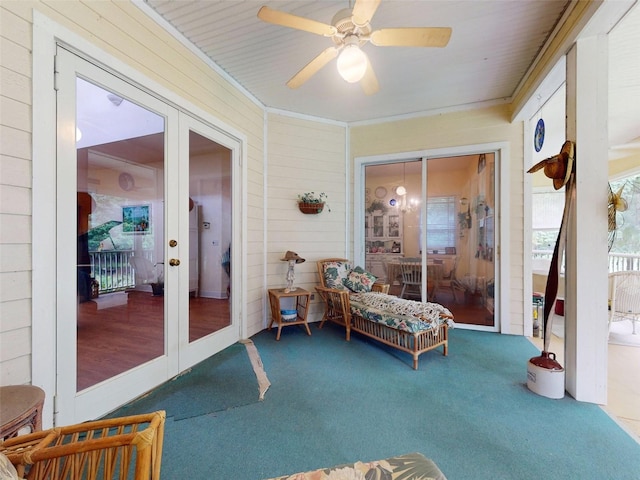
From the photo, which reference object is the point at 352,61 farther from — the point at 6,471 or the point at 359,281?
the point at 359,281

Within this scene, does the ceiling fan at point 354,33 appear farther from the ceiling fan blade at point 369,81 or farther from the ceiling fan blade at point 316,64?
the ceiling fan blade at point 369,81

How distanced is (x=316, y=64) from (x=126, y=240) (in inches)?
77.1

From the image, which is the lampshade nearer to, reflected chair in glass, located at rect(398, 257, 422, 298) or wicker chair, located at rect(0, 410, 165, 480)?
wicker chair, located at rect(0, 410, 165, 480)

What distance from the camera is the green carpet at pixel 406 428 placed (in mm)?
1479

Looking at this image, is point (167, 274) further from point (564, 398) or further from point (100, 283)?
point (564, 398)

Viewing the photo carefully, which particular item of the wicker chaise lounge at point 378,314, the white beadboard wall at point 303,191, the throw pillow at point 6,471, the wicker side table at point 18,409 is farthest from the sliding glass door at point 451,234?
the throw pillow at point 6,471

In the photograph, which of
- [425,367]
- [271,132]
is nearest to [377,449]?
[425,367]

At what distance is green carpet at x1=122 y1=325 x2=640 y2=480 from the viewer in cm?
148

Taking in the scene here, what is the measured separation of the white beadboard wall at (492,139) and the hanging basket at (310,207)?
1.31m

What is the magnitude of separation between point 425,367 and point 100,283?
2744mm

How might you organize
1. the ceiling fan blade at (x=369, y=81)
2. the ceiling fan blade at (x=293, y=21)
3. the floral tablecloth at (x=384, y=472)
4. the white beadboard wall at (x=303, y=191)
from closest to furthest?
1. the floral tablecloth at (x=384, y=472)
2. the ceiling fan blade at (x=293, y=21)
3. the ceiling fan blade at (x=369, y=81)
4. the white beadboard wall at (x=303, y=191)

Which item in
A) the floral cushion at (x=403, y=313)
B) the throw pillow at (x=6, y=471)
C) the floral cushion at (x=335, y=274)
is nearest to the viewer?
the throw pillow at (x=6, y=471)

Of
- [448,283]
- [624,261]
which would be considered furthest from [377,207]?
[624,261]

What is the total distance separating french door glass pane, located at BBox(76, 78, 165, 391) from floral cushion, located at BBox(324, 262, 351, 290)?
6.34 ft
